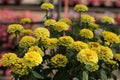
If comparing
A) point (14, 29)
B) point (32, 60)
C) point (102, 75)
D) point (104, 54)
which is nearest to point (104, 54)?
point (104, 54)

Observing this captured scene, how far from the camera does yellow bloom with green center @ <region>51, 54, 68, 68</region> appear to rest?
2133 mm

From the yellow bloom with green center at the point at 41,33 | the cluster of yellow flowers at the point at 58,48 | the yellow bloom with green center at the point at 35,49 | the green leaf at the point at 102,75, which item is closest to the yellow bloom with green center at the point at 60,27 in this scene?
the cluster of yellow flowers at the point at 58,48

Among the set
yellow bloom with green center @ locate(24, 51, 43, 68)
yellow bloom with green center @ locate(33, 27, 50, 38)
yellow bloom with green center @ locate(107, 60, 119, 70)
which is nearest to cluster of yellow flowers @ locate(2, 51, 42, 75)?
yellow bloom with green center @ locate(24, 51, 43, 68)

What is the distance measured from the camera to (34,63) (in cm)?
198

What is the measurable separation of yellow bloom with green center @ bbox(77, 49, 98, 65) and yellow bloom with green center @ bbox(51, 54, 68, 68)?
15 cm

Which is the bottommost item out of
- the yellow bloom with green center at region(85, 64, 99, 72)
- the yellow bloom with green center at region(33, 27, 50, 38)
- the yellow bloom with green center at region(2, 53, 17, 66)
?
the yellow bloom with green center at region(85, 64, 99, 72)

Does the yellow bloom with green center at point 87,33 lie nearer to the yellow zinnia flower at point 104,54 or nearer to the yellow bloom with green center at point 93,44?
the yellow bloom with green center at point 93,44

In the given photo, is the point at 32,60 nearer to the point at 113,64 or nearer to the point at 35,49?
the point at 35,49

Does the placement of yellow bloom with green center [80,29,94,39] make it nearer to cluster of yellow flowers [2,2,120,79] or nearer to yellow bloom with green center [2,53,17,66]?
cluster of yellow flowers [2,2,120,79]

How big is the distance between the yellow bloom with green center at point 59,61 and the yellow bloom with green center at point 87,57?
155 mm

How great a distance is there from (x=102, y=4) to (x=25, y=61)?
35.1ft

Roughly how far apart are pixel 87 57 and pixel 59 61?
0.70 feet

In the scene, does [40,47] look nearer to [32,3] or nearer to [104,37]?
[104,37]

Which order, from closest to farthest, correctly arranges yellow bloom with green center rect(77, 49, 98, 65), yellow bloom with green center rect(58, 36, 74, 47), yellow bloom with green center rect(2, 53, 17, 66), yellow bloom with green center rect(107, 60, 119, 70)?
yellow bloom with green center rect(77, 49, 98, 65)
yellow bloom with green center rect(2, 53, 17, 66)
yellow bloom with green center rect(58, 36, 74, 47)
yellow bloom with green center rect(107, 60, 119, 70)
